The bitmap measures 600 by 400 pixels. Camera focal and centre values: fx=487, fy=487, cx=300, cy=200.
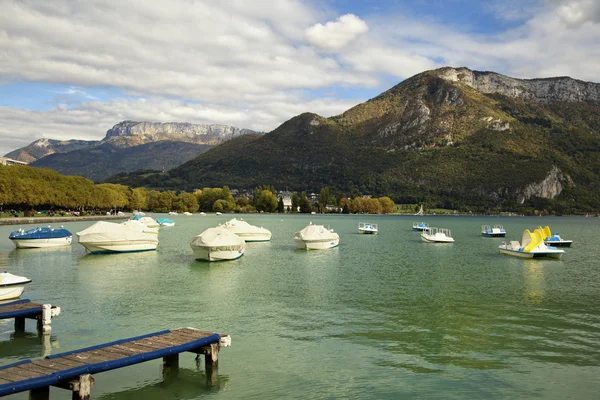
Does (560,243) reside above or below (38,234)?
below

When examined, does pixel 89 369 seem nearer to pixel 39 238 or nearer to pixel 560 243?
pixel 39 238

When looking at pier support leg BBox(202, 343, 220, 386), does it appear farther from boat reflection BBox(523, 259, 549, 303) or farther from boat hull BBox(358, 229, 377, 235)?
boat hull BBox(358, 229, 377, 235)

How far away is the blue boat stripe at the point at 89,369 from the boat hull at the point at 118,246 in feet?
141

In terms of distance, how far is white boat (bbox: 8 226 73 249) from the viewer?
61.0 metres

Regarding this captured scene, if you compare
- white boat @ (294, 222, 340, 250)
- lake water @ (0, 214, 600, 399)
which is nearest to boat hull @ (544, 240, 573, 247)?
lake water @ (0, 214, 600, 399)

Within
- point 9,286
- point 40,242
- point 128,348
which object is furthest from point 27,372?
point 40,242

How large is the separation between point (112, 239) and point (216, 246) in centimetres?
1447

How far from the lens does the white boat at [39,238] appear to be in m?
61.0

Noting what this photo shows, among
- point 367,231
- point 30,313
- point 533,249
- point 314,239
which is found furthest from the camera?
point 367,231

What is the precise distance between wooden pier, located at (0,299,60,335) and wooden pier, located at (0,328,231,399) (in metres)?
7.08

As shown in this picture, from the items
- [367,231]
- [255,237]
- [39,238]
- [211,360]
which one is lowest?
[367,231]

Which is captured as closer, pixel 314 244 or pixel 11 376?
pixel 11 376

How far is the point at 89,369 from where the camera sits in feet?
46.5

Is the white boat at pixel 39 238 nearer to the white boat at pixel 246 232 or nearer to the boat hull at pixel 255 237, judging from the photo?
the white boat at pixel 246 232
